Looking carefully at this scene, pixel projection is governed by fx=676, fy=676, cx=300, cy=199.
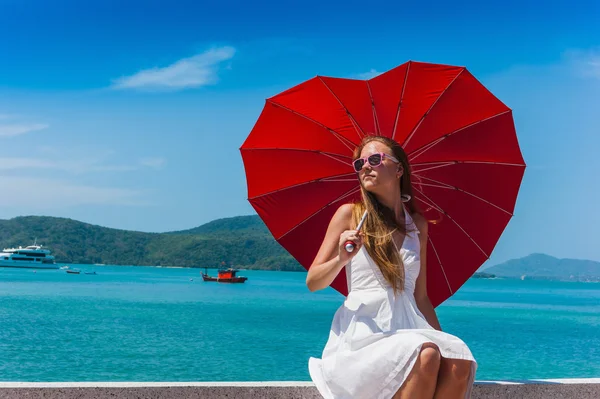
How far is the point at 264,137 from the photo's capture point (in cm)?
413

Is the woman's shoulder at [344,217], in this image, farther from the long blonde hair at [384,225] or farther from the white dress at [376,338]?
the white dress at [376,338]

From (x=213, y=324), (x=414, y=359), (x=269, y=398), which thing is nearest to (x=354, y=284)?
(x=414, y=359)

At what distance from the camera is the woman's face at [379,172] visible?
353 cm

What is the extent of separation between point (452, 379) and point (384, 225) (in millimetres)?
895

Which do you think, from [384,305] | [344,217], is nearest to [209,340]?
[344,217]

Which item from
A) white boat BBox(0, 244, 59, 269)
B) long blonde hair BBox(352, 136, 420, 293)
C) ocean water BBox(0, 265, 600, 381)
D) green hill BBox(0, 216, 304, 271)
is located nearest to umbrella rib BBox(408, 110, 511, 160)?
long blonde hair BBox(352, 136, 420, 293)

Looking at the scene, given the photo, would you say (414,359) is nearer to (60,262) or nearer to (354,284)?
(354,284)

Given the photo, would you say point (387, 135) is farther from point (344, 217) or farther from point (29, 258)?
point (29, 258)

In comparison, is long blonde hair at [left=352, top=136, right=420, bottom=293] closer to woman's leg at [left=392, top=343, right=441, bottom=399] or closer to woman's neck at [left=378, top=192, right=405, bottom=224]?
woman's neck at [left=378, top=192, right=405, bottom=224]

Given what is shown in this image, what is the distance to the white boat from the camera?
125 metres

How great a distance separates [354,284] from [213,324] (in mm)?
43433

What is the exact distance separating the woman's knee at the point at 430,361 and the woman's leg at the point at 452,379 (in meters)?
0.06

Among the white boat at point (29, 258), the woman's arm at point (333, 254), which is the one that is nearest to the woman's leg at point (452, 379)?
the woman's arm at point (333, 254)

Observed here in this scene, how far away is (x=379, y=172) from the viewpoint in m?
3.53
